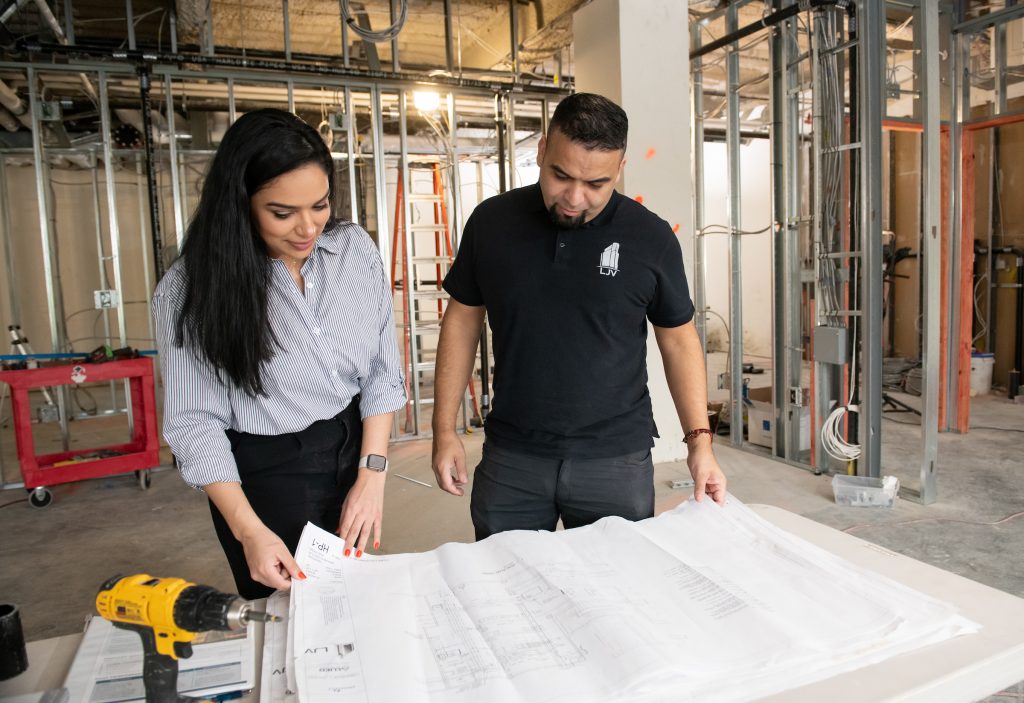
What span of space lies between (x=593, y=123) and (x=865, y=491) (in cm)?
300

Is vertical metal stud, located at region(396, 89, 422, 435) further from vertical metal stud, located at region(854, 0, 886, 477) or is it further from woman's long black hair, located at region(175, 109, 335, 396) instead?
woman's long black hair, located at region(175, 109, 335, 396)

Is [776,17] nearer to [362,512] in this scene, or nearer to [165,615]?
[362,512]

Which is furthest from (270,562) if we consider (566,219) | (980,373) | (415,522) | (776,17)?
(980,373)

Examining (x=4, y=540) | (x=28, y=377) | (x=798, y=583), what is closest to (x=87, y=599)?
(x=4, y=540)

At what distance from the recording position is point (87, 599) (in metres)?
2.83

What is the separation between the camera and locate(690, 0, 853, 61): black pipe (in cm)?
375

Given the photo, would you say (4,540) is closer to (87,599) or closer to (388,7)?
(87,599)

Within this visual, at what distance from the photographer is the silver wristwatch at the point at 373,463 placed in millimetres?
1331

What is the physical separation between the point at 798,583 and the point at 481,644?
0.47m

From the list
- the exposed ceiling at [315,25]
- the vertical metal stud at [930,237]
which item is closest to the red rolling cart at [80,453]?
the exposed ceiling at [315,25]

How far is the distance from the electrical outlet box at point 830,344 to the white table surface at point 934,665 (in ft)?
9.73

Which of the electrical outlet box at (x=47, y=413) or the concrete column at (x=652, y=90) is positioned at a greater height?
the concrete column at (x=652, y=90)

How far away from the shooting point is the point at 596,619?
0.93 meters

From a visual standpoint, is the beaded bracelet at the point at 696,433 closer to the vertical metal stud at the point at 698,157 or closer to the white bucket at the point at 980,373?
the vertical metal stud at the point at 698,157
